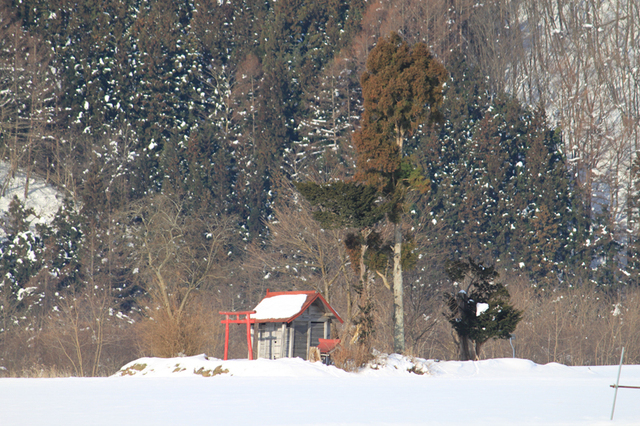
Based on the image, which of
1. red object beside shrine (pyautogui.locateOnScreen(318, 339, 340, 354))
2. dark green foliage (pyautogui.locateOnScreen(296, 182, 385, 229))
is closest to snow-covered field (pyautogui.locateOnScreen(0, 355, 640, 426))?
red object beside shrine (pyautogui.locateOnScreen(318, 339, 340, 354))

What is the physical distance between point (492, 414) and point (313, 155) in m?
54.5

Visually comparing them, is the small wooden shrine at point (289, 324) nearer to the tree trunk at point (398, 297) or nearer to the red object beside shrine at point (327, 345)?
the red object beside shrine at point (327, 345)

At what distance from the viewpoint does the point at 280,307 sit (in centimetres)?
2916

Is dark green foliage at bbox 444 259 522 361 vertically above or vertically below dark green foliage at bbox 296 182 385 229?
below

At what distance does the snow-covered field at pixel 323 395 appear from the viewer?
49.6 feet

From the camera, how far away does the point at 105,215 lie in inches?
2442

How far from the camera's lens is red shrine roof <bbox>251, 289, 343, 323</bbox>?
28.5 meters

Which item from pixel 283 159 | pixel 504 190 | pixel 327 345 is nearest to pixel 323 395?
pixel 327 345

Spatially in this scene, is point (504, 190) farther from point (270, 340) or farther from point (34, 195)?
point (270, 340)

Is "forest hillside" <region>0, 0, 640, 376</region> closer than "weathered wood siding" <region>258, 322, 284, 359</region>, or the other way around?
"weathered wood siding" <region>258, 322, 284, 359</region>

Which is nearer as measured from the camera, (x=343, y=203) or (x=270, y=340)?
(x=343, y=203)

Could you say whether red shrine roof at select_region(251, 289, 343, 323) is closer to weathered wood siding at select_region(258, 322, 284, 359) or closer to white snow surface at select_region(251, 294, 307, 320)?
white snow surface at select_region(251, 294, 307, 320)

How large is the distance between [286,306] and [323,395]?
33.4 feet

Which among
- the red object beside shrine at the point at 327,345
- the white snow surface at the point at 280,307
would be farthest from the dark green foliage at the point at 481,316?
the white snow surface at the point at 280,307
